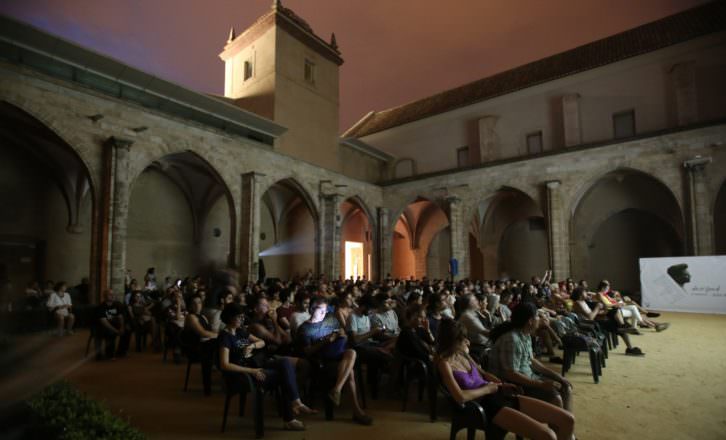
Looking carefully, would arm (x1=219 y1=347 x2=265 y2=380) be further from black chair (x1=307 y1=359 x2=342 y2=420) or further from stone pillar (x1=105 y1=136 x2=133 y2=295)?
stone pillar (x1=105 y1=136 x2=133 y2=295)

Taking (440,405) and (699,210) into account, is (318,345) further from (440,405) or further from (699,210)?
(699,210)

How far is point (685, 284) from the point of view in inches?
480

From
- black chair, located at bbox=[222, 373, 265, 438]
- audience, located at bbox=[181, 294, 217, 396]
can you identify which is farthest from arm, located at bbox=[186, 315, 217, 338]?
black chair, located at bbox=[222, 373, 265, 438]

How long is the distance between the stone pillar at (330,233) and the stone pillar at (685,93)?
45.9 ft

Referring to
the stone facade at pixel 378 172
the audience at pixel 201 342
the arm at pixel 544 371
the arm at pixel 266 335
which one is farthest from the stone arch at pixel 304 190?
the arm at pixel 544 371

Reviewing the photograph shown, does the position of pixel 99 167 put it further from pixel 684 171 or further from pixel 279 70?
pixel 684 171

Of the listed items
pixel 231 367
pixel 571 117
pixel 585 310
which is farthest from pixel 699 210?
pixel 231 367

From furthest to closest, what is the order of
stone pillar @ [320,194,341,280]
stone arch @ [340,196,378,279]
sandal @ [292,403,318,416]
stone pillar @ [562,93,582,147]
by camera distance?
stone arch @ [340,196,378,279], stone pillar @ [562,93,582,147], stone pillar @ [320,194,341,280], sandal @ [292,403,318,416]

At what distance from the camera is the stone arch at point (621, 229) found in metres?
16.4

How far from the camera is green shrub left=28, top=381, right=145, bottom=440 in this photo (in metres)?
2.34

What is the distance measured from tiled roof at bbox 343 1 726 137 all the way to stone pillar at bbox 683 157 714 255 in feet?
18.3

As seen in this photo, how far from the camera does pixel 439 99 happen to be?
22797 mm

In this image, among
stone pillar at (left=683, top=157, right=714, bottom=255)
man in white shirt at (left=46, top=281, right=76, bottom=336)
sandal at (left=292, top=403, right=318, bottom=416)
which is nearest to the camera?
sandal at (left=292, top=403, right=318, bottom=416)

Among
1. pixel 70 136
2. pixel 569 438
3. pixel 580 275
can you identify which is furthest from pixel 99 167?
pixel 580 275
